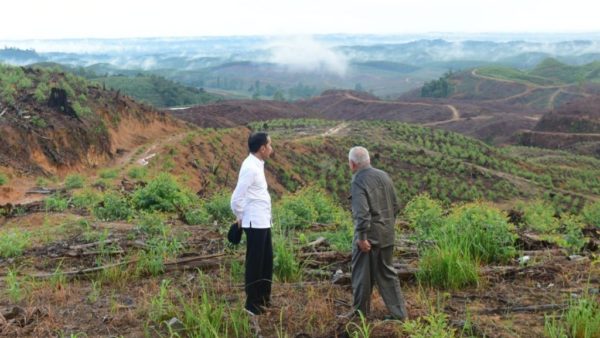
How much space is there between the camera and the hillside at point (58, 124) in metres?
15.8

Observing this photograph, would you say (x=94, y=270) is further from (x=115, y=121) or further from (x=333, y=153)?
(x=333, y=153)

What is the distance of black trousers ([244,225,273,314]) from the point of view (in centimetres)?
471

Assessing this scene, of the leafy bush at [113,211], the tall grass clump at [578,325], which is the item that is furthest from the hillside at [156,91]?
the tall grass clump at [578,325]

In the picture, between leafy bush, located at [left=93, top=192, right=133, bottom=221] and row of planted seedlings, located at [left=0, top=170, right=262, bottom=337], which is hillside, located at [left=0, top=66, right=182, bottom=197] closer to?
leafy bush, located at [left=93, top=192, right=133, bottom=221]

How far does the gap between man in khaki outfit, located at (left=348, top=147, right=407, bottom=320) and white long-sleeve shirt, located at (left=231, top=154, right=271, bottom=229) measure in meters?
0.79

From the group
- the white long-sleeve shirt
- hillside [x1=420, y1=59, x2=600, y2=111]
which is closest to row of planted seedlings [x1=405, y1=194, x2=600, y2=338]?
the white long-sleeve shirt

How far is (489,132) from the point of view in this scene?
60.7m

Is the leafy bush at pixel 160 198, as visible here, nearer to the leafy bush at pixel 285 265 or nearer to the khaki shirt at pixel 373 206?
the leafy bush at pixel 285 265

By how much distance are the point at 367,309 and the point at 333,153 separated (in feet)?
78.6

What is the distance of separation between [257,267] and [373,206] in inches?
46.2

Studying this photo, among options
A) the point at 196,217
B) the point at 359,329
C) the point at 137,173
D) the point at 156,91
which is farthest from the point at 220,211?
the point at 156,91

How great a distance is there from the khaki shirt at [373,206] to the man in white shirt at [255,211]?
0.80 meters

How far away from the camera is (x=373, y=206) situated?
4492mm

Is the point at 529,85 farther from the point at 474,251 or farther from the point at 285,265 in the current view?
the point at 285,265
